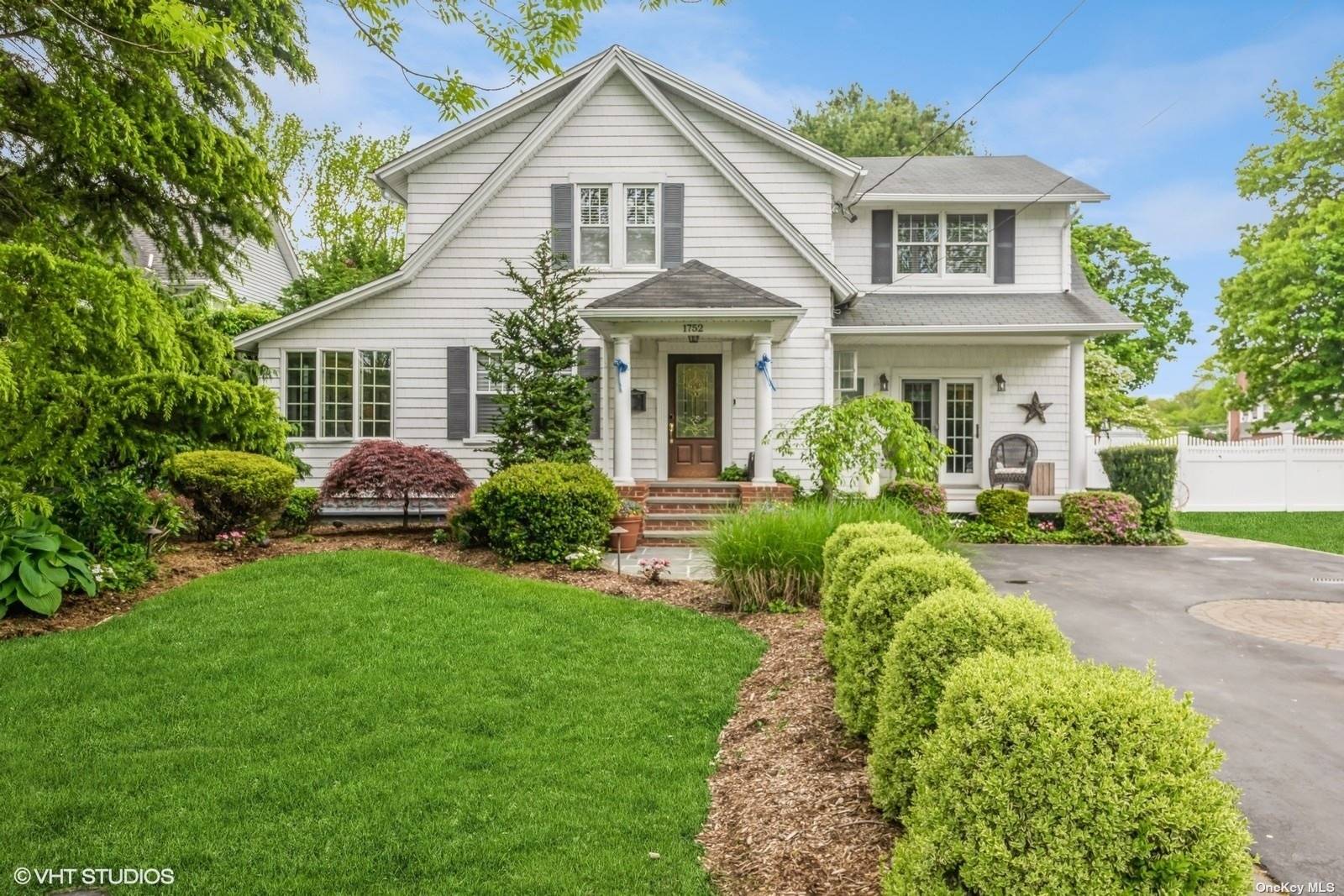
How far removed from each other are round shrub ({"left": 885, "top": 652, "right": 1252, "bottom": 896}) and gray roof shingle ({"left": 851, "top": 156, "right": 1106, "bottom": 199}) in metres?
13.4

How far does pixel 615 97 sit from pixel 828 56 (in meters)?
3.97

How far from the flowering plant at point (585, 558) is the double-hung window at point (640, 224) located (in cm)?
593

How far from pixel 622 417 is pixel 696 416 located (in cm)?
→ 183

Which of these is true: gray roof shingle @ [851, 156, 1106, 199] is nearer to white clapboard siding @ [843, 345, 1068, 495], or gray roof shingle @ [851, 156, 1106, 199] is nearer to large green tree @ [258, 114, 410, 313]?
white clapboard siding @ [843, 345, 1068, 495]

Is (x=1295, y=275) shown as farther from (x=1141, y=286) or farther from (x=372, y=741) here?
(x=372, y=741)

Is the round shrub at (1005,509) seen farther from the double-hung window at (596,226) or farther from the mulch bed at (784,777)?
the double-hung window at (596,226)

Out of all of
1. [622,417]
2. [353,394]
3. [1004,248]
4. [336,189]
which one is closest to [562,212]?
[622,417]

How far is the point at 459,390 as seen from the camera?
496 inches

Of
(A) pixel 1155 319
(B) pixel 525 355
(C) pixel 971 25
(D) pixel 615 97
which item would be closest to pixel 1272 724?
(C) pixel 971 25

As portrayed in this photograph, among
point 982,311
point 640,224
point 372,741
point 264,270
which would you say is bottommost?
point 372,741

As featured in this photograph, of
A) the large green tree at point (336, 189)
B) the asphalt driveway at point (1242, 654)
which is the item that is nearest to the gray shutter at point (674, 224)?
the asphalt driveway at point (1242, 654)

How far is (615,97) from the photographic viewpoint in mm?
12711

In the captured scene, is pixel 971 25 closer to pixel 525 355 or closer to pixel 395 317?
pixel 525 355

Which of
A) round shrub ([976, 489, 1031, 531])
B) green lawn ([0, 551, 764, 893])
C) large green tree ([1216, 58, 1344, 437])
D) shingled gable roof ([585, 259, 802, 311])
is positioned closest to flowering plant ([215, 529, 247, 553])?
green lawn ([0, 551, 764, 893])
